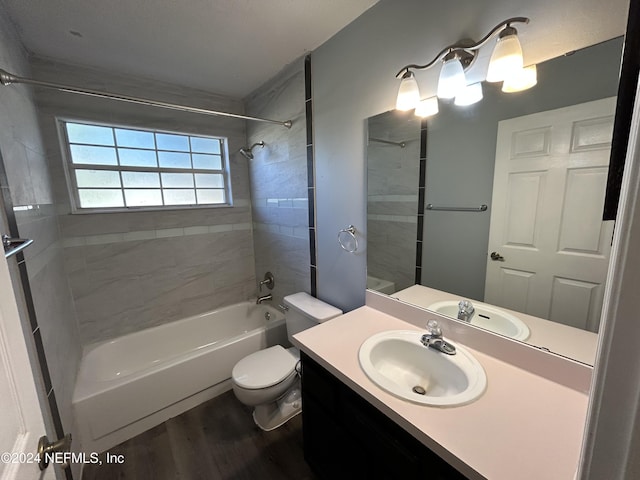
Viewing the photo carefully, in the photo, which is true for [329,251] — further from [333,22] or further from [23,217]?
[23,217]

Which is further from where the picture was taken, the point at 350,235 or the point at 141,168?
the point at 141,168

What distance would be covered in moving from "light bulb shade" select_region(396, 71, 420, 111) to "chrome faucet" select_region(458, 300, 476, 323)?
945mm

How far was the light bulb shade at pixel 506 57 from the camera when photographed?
892 millimetres

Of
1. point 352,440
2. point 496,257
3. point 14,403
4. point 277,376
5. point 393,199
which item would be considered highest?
point 393,199

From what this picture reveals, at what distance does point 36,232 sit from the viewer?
132 cm

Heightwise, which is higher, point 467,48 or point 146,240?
point 467,48

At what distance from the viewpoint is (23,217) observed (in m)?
1.15

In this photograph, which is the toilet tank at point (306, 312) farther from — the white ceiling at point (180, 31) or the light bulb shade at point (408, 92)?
the white ceiling at point (180, 31)

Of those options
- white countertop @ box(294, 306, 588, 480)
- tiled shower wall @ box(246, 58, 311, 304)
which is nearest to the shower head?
tiled shower wall @ box(246, 58, 311, 304)

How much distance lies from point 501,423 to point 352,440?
1.84ft

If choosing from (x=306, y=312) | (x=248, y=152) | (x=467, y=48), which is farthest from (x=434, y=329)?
(x=248, y=152)

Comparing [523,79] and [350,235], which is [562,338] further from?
[350,235]

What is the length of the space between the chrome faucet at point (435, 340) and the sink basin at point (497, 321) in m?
0.15

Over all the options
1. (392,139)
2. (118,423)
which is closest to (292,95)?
(392,139)
